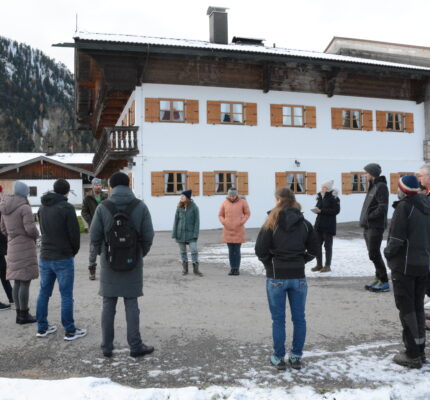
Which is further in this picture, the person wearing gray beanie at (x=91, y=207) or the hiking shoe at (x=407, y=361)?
the person wearing gray beanie at (x=91, y=207)

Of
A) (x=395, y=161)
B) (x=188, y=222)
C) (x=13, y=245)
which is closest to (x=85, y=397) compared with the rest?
(x=13, y=245)

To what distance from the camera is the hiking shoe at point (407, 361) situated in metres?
3.76

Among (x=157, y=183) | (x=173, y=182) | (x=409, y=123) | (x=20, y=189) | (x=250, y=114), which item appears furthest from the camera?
(x=409, y=123)

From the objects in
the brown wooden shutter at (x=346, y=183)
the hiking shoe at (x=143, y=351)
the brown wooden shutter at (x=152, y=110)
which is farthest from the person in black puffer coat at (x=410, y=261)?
the brown wooden shutter at (x=346, y=183)

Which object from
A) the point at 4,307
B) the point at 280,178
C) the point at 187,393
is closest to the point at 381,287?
the point at 187,393

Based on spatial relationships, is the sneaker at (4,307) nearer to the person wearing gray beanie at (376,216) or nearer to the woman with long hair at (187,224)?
the woman with long hair at (187,224)

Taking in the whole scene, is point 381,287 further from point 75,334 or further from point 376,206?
point 75,334

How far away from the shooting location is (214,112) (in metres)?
18.0

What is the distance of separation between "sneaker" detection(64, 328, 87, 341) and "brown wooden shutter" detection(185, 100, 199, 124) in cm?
1383

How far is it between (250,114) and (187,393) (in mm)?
16300

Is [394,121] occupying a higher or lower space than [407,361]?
higher

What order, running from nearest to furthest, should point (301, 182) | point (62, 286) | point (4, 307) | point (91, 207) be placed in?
point (62, 286), point (4, 307), point (91, 207), point (301, 182)

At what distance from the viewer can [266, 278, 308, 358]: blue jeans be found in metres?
3.73

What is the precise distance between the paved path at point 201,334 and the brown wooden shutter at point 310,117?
13018mm
